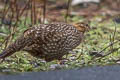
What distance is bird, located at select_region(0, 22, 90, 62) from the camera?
6.83m

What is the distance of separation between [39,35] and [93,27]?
4.20m

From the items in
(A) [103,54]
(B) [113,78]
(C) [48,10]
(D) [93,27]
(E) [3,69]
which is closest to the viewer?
(B) [113,78]

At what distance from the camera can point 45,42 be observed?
6.84m

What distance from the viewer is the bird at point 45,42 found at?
6.83 metres

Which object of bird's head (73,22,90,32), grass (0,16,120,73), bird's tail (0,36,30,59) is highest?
bird's head (73,22,90,32)

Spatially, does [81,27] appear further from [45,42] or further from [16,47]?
[16,47]

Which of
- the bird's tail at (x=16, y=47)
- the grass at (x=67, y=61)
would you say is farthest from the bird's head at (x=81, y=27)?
the bird's tail at (x=16, y=47)

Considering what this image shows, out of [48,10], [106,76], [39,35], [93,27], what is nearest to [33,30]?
[39,35]

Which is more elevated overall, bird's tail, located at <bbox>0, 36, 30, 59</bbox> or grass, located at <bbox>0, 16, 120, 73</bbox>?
bird's tail, located at <bbox>0, 36, 30, 59</bbox>

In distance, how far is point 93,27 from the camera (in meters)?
10.9

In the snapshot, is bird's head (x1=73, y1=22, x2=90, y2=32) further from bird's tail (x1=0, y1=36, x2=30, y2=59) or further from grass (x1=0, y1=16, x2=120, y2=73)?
bird's tail (x1=0, y1=36, x2=30, y2=59)

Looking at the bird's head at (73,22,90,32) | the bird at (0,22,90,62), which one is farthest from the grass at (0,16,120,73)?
the bird's head at (73,22,90,32)

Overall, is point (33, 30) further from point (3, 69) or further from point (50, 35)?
point (3, 69)

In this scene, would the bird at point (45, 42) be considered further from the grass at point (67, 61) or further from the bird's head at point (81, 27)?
the bird's head at point (81, 27)
